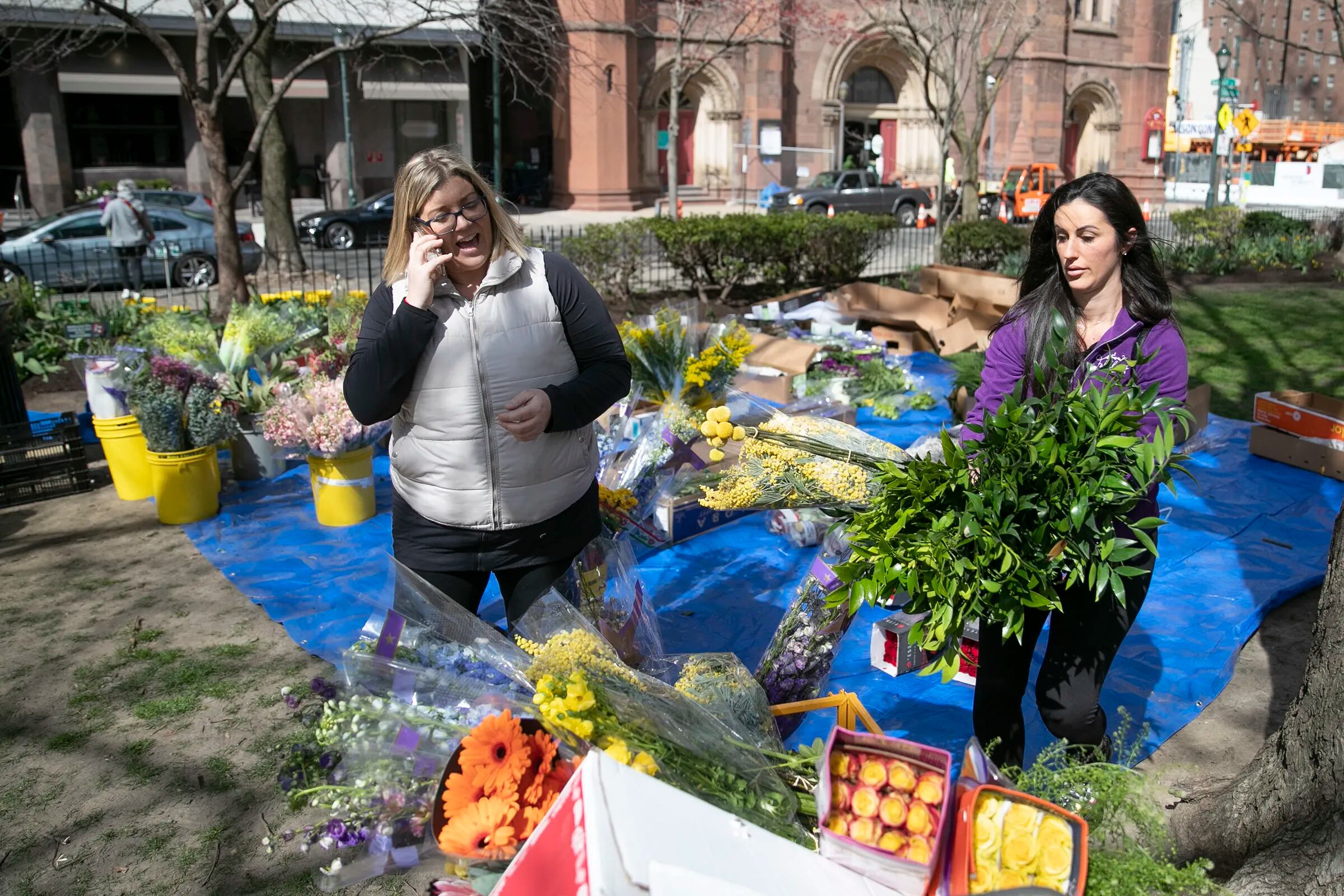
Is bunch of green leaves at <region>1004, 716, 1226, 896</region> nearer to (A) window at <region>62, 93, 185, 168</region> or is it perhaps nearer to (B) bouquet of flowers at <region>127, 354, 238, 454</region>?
(B) bouquet of flowers at <region>127, 354, 238, 454</region>

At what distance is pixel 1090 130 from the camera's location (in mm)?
35625

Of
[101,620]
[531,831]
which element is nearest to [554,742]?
[531,831]

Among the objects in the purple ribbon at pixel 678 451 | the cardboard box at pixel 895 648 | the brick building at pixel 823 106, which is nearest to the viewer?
the cardboard box at pixel 895 648

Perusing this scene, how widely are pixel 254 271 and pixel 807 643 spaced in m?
13.5

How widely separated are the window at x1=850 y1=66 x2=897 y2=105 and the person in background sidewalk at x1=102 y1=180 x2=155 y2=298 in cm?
2323

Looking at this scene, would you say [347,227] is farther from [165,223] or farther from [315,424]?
[315,424]

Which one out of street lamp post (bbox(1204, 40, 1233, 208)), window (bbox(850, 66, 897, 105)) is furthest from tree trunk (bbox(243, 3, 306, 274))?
window (bbox(850, 66, 897, 105))

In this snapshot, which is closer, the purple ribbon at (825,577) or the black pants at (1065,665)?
the black pants at (1065,665)

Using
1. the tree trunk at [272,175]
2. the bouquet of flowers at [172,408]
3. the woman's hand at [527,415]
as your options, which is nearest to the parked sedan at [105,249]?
the tree trunk at [272,175]

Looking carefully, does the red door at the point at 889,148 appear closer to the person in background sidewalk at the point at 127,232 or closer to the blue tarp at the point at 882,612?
the person in background sidewalk at the point at 127,232

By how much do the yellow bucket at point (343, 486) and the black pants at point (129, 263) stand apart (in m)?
9.49

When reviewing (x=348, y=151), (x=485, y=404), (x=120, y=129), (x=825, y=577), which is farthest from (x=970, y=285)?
(x=120, y=129)

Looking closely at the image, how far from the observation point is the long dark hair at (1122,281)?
236 cm

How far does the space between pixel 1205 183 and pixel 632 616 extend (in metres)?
41.3
